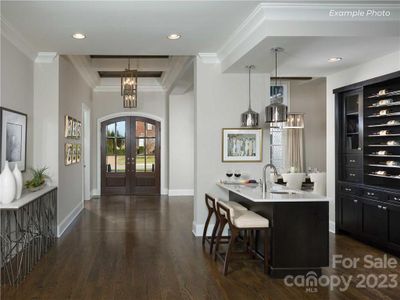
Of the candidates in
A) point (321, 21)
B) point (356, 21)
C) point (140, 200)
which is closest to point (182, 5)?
point (321, 21)

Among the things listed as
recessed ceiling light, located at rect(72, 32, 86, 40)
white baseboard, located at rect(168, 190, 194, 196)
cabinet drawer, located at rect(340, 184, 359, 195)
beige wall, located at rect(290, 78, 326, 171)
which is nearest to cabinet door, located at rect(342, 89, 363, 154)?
cabinet drawer, located at rect(340, 184, 359, 195)

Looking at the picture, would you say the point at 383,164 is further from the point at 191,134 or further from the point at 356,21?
the point at 191,134

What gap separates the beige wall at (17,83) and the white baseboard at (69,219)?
1087 mm

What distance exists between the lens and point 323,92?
10.7 m

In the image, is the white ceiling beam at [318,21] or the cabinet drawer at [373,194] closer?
the white ceiling beam at [318,21]

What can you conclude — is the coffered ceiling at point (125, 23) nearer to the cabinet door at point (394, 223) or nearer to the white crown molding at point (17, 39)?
the white crown molding at point (17, 39)

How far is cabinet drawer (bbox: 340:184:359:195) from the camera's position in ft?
18.0

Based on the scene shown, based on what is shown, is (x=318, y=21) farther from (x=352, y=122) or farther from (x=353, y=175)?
(x=353, y=175)

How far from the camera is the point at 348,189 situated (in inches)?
223

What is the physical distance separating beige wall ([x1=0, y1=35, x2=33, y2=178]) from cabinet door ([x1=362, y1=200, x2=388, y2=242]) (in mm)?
4860

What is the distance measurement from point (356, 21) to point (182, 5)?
178cm

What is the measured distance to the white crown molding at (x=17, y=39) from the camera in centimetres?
418

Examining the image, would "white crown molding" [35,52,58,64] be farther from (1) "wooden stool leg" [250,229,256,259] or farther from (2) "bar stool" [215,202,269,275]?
(1) "wooden stool leg" [250,229,256,259]

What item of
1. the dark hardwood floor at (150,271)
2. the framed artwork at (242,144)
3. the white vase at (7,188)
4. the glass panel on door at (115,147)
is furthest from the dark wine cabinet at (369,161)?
the glass panel on door at (115,147)
